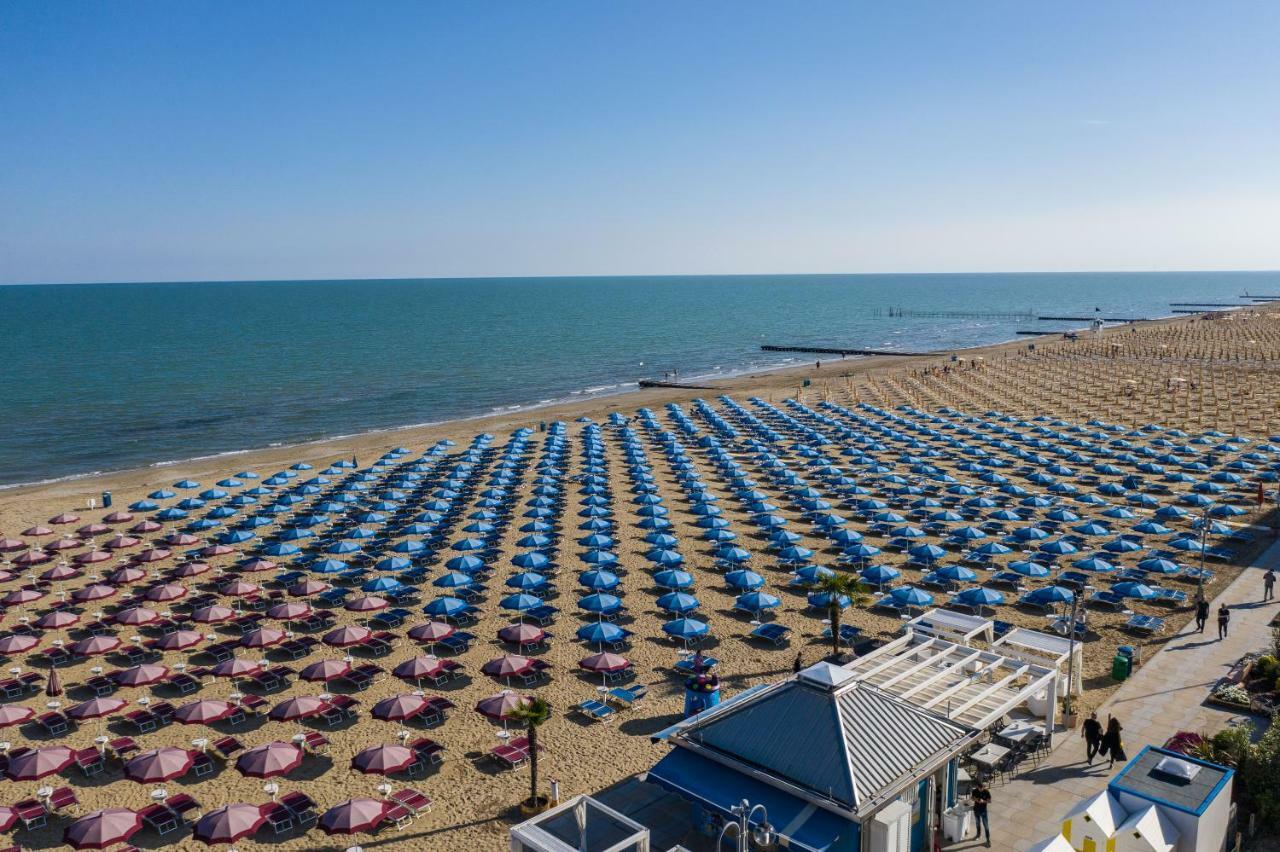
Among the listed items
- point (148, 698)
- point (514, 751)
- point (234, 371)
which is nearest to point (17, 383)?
point (234, 371)

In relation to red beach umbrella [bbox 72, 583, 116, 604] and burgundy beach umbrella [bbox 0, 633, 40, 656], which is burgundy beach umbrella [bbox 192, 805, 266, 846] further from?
red beach umbrella [bbox 72, 583, 116, 604]

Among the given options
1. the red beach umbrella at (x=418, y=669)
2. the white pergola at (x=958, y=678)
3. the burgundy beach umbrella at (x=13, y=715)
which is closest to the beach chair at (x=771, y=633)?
the white pergola at (x=958, y=678)

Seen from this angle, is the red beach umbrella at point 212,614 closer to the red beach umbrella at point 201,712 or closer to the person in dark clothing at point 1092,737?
the red beach umbrella at point 201,712

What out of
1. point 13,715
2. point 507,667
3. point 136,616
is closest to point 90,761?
point 13,715

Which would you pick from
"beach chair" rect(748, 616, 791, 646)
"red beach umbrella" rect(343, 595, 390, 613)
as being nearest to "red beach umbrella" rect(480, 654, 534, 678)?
"red beach umbrella" rect(343, 595, 390, 613)

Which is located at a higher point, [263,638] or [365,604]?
[365,604]

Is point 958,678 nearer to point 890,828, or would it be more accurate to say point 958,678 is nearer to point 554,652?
point 890,828
